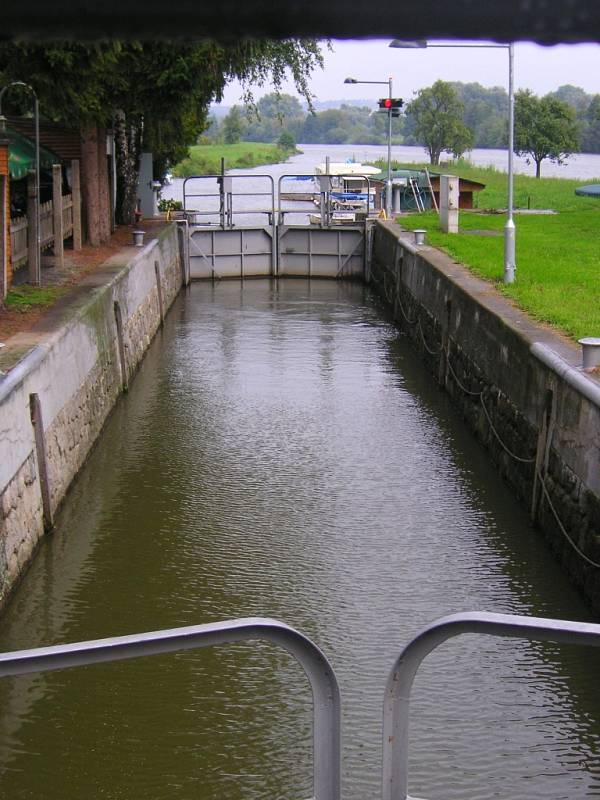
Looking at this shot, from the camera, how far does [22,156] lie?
724 inches

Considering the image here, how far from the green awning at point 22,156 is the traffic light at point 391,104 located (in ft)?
37.0

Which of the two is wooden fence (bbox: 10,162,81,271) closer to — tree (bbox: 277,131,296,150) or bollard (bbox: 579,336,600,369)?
bollard (bbox: 579,336,600,369)

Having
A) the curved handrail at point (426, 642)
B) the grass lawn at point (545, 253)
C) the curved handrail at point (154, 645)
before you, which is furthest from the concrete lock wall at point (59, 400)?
the curved handrail at point (154, 645)

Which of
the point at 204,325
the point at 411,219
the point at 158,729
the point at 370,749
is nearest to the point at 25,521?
the point at 158,729

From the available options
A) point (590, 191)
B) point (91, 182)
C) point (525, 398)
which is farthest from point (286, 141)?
point (525, 398)

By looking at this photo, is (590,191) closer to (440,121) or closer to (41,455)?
(41,455)

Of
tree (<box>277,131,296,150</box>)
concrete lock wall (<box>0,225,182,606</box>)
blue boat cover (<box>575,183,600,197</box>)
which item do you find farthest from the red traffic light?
tree (<box>277,131,296,150</box>)

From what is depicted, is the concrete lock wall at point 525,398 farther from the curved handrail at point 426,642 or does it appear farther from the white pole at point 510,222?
the curved handrail at point 426,642

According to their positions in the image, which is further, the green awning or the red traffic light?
the red traffic light

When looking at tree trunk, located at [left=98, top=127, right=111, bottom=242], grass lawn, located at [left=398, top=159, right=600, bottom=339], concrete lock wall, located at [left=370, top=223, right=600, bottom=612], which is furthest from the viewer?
tree trunk, located at [left=98, top=127, right=111, bottom=242]

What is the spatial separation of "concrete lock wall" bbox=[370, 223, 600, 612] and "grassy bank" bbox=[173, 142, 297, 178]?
1905 inches

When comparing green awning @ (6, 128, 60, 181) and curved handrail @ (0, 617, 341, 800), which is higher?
green awning @ (6, 128, 60, 181)

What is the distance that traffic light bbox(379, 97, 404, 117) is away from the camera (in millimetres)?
30062

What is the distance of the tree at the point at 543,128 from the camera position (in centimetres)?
5200
